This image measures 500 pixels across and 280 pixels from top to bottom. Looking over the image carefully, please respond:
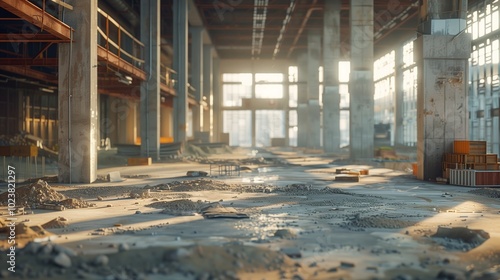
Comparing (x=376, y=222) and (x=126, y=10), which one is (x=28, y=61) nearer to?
(x=376, y=222)

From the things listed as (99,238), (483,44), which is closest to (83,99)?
(99,238)

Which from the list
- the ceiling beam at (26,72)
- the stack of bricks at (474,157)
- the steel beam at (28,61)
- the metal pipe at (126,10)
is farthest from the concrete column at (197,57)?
the stack of bricks at (474,157)

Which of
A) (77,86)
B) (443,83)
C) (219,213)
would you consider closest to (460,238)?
(219,213)

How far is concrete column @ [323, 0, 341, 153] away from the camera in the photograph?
43031mm

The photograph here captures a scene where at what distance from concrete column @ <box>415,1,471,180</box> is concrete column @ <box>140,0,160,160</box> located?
600 inches

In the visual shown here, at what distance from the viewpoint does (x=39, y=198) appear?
504 inches

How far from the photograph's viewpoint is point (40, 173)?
72.9ft

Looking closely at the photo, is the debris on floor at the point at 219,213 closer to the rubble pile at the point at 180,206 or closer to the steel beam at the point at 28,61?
the rubble pile at the point at 180,206

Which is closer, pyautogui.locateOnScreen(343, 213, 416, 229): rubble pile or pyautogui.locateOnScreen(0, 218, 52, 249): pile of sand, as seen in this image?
pyautogui.locateOnScreen(0, 218, 52, 249): pile of sand

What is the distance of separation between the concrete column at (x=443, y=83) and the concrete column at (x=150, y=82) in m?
15.2

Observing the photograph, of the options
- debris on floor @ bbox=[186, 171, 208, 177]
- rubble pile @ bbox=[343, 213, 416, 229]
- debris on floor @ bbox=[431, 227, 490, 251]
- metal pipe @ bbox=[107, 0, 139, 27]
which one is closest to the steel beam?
debris on floor @ bbox=[186, 171, 208, 177]

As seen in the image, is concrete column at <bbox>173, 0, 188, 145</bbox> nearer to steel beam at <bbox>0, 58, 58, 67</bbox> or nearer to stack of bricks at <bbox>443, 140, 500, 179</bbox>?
steel beam at <bbox>0, 58, 58, 67</bbox>

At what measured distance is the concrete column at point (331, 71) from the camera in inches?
1694

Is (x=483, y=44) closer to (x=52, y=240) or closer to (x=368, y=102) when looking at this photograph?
(x=368, y=102)
